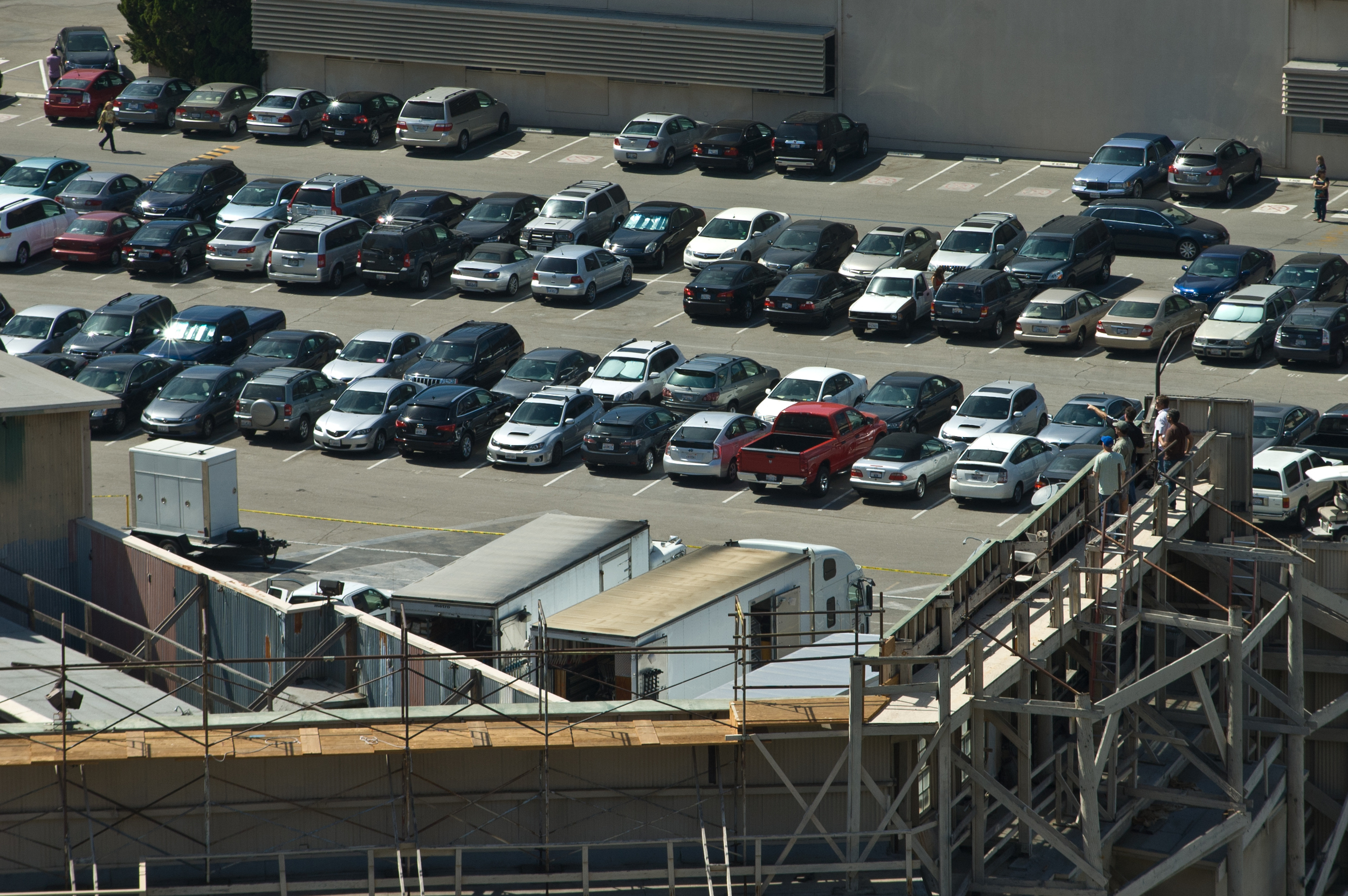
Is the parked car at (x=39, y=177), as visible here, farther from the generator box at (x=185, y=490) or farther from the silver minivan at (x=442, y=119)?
the generator box at (x=185, y=490)

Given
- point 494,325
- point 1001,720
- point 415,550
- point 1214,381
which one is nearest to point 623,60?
point 494,325

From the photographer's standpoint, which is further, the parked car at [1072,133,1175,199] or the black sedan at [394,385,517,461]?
the parked car at [1072,133,1175,199]

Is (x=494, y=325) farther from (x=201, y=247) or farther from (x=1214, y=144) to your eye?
(x=1214, y=144)

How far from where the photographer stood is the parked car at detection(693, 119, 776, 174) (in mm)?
63812

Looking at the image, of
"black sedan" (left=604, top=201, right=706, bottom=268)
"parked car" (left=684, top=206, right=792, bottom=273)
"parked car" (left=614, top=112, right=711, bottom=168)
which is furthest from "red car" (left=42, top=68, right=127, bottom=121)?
"parked car" (left=684, top=206, right=792, bottom=273)

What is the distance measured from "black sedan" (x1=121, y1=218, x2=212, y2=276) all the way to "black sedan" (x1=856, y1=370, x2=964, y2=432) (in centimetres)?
2142

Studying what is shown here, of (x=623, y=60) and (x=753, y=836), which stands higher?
(x=623, y=60)

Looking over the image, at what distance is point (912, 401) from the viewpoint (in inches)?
1832

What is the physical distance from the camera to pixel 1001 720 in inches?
949

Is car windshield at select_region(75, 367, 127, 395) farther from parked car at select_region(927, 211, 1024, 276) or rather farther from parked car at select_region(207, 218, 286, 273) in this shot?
parked car at select_region(927, 211, 1024, 276)

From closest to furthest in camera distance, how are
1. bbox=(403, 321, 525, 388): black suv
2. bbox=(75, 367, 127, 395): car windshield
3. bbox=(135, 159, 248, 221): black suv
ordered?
bbox=(75, 367, 127, 395): car windshield → bbox=(403, 321, 525, 388): black suv → bbox=(135, 159, 248, 221): black suv

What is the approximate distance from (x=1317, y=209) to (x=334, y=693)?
40.2 meters

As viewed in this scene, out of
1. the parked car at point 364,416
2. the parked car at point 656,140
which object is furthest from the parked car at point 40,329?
the parked car at point 656,140

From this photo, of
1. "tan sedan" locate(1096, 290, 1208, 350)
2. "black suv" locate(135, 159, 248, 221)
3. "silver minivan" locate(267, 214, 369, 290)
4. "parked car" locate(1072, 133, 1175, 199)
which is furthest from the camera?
"black suv" locate(135, 159, 248, 221)
